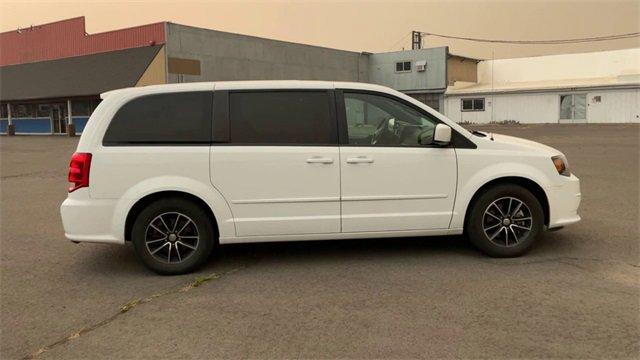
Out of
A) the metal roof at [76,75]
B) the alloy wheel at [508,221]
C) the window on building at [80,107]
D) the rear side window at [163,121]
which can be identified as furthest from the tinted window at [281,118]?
the window on building at [80,107]

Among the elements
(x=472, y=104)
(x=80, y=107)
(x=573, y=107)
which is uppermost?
(x=472, y=104)

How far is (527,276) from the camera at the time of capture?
493cm

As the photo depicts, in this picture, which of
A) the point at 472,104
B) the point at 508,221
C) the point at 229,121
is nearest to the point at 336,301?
the point at 229,121

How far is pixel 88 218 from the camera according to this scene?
5082 mm

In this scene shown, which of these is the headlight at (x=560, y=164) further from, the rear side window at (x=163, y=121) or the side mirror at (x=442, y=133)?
the rear side window at (x=163, y=121)

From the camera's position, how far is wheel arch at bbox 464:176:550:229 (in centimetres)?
548

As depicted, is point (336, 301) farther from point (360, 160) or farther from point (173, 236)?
point (173, 236)

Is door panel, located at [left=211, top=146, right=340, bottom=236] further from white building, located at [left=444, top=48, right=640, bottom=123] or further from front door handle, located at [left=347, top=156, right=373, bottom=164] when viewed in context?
white building, located at [left=444, top=48, right=640, bottom=123]

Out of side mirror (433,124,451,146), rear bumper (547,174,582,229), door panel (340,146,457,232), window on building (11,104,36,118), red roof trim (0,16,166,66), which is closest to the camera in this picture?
side mirror (433,124,451,146)

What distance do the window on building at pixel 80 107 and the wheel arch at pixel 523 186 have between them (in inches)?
1368

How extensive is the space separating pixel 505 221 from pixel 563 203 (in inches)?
A: 24.2

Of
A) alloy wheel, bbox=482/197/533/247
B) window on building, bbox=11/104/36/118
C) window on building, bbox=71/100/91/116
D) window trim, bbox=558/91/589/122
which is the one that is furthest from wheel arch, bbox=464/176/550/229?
window on building, bbox=11/104/36/118

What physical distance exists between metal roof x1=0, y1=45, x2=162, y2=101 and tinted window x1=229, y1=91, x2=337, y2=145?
2687 centimetres

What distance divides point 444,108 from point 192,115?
41536mm
